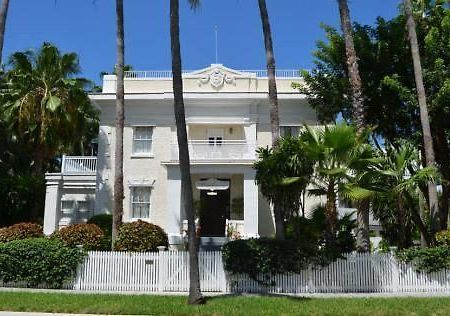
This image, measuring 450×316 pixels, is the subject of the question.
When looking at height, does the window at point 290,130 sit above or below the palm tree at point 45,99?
below

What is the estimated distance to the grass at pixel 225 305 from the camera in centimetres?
1188

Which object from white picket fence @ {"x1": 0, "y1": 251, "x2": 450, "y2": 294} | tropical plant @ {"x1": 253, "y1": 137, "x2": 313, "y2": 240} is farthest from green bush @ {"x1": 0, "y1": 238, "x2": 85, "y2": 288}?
tropical plant @ {"x1": 253, "y1": 137, "x2": 313, "y2": 240}

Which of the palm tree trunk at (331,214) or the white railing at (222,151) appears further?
the white railing at (222,151)

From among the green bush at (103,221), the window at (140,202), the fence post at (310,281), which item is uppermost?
the window at (140,202)

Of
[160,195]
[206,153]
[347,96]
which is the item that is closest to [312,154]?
[347,96]

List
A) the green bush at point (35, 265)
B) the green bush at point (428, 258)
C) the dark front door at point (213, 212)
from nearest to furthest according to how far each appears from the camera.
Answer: the green bush at point (428, 258)
the green bush at point (35, 265)
the dark front door at point (213, 212)

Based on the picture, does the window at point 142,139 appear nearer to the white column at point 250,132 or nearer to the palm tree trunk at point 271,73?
the white column at point 250,132

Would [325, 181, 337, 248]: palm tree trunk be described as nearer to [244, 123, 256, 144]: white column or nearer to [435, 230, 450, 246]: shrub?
[435, 230, 450, 246]: shrub

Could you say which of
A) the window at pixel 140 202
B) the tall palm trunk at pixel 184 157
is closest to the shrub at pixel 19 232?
the tall palm trunk at pixel 184 157

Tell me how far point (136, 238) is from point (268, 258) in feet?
16.4

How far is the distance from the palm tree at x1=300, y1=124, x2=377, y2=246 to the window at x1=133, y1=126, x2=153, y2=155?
13.0 meters

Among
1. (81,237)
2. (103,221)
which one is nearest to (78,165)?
(103,221)

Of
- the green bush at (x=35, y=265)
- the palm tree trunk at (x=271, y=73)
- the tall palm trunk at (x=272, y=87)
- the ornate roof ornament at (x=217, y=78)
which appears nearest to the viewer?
the green bush at (x=35, y=265)

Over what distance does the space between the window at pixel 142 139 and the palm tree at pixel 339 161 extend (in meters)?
13.0
